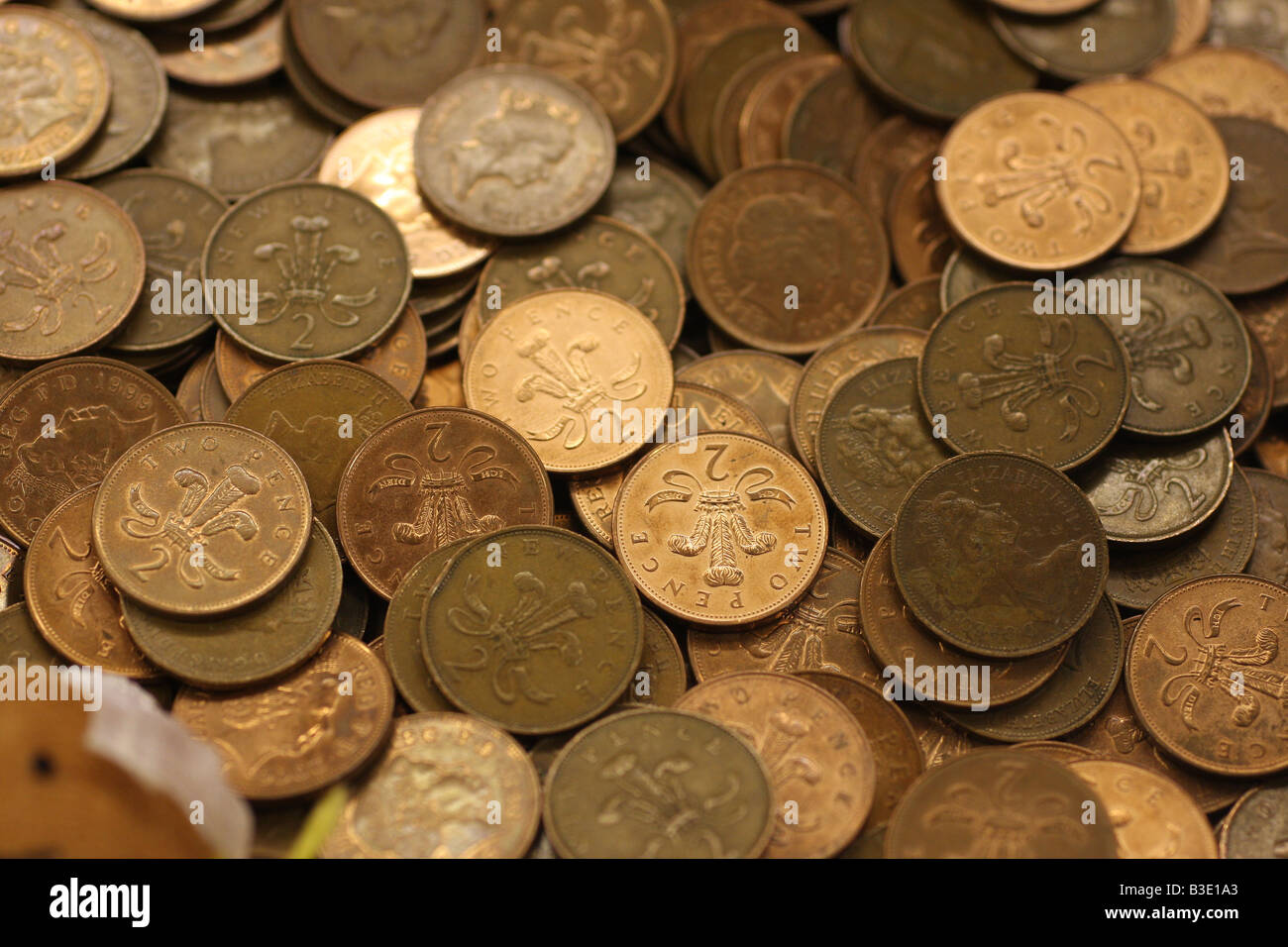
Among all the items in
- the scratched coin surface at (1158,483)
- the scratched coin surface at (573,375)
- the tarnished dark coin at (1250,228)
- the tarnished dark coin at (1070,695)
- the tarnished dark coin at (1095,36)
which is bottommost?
the tarnished dark coin at (1070,695)

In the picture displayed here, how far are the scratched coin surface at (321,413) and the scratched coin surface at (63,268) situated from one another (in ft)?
2.31

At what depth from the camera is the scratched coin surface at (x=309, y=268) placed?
15.4ft

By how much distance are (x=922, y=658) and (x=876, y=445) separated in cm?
91

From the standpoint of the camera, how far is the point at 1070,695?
4.27 metres

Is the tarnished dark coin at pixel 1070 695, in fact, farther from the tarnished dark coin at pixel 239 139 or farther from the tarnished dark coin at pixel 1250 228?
the tarnished dark coin at pixel 239 139

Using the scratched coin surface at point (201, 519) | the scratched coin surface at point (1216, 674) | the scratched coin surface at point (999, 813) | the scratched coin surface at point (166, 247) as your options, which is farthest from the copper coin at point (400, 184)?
the scratched coin surface at point (1216, 674)

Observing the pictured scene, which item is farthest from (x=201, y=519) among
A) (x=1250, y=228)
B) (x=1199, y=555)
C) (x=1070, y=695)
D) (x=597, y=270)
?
(x=1250, y=228)

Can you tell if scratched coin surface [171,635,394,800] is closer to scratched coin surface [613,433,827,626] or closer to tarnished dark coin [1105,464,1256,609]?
scratched coin surface [613,433,827,626]

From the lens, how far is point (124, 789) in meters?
3.12

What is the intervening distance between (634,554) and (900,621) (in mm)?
1007

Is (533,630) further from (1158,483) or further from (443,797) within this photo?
(1158,483)

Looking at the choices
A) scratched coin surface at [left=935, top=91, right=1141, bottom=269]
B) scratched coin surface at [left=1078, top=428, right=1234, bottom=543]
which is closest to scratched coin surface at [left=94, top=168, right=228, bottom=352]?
scratched coin surface at [left=935, top=91, right=1141, bottom=269]

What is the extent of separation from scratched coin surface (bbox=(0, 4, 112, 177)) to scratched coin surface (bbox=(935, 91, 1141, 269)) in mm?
Result: 3771
